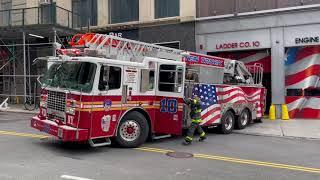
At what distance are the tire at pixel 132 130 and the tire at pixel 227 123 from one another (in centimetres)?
406

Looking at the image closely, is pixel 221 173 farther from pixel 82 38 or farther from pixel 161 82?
pixel 82 38

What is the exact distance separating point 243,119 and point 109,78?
24.0 ft

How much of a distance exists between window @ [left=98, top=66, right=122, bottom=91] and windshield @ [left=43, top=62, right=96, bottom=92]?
0.27 m

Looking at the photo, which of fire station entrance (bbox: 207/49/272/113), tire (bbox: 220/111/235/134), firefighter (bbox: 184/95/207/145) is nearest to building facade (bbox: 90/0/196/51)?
fire station entrance (bbox: 207/49/272/113)

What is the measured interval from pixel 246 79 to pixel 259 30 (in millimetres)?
4738

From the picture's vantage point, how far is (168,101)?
39.5 feet

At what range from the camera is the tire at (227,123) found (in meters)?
14.7

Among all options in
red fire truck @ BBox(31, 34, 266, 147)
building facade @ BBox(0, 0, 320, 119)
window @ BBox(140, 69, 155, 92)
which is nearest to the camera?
red fire truck @ BBox(31, 34, 266, 147)

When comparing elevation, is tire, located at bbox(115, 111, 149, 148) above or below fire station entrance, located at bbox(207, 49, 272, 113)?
below

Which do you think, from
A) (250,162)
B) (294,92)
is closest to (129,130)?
(250,162)

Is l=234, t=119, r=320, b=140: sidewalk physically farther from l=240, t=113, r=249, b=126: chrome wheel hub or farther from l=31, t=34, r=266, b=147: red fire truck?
l=31, t=34, r=266, b=147: red fire truck

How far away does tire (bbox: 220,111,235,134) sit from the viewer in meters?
14.7

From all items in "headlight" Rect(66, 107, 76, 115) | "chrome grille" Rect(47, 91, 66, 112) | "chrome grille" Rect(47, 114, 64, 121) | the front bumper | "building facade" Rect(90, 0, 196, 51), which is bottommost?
→ the front bumper

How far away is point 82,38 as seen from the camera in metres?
11.1
